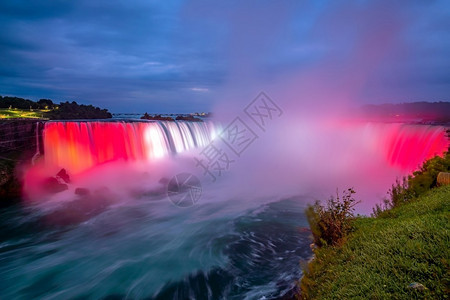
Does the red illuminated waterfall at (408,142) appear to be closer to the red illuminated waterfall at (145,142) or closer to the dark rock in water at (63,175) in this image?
the red illuminated waterfall at (145,142)

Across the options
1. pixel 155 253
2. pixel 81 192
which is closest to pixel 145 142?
pixel 81 192

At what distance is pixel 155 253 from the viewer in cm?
987

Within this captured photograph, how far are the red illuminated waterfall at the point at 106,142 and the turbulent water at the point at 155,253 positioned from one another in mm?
5598

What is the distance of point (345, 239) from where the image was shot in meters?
5.38

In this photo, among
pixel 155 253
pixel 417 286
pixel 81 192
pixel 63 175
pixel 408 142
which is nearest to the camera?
pixel 417 286

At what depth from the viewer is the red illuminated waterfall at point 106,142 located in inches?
730

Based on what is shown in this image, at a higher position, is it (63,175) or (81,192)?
(63,175)

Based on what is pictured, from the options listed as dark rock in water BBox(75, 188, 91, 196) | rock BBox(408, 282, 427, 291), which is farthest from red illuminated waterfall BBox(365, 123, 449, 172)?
dark rock in water BBox(75, 188, 91, 196)

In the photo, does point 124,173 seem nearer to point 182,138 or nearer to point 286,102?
point 182,138

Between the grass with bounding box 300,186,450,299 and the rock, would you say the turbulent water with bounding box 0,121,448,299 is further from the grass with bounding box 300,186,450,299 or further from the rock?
the rock

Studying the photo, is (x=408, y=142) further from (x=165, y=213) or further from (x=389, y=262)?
(x=389, y=262)

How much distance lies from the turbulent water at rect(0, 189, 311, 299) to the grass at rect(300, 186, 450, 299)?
247 cm

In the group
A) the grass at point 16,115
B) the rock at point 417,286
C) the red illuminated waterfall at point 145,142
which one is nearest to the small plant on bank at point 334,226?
the rock at point 417,286

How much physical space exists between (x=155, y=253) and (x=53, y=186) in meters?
10.3
